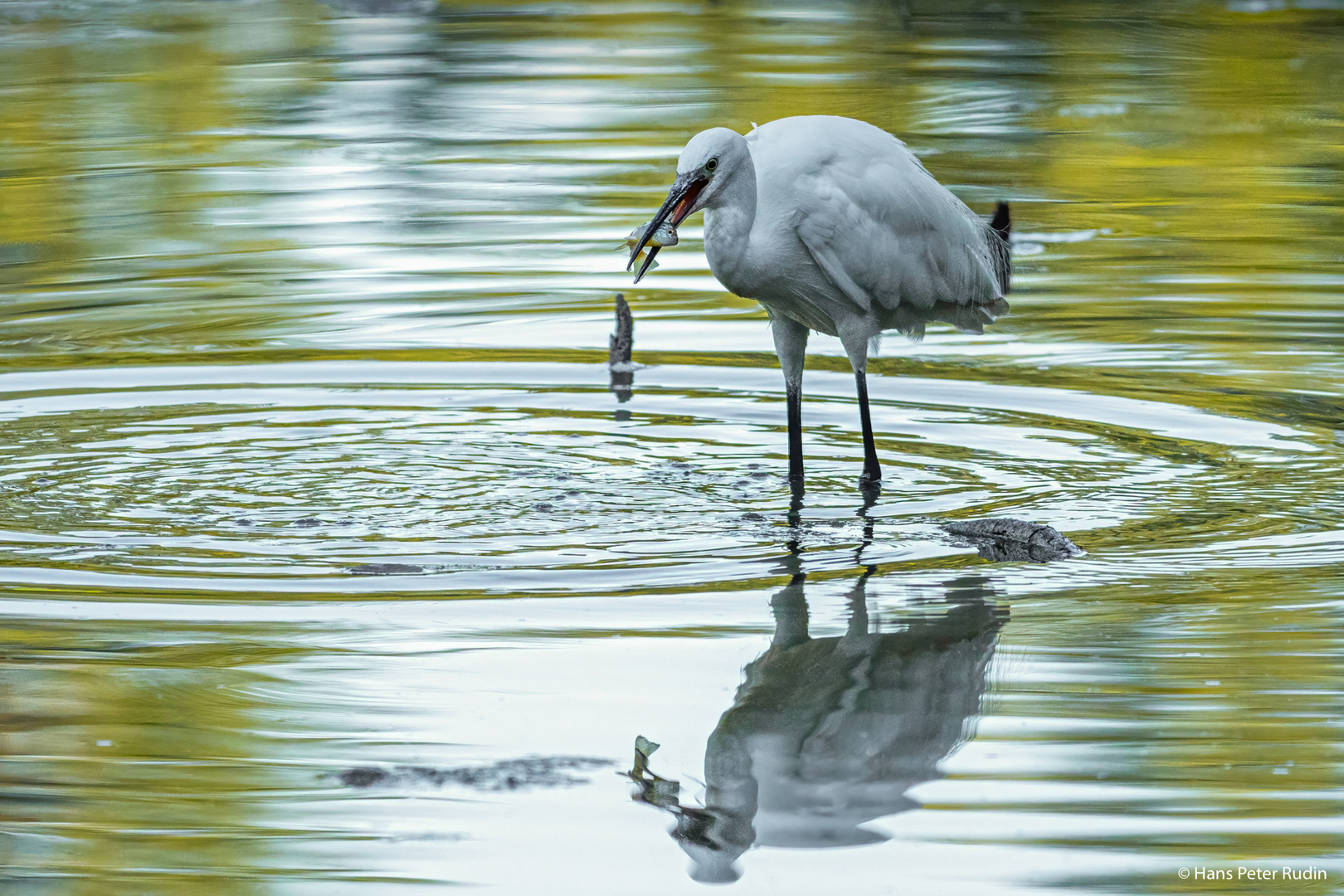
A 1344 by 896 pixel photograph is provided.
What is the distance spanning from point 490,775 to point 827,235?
335 centimetres

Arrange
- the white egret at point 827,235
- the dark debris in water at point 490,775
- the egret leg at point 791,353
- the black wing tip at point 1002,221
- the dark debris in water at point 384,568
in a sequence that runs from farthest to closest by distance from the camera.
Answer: the black wing tip at point 1002,221
the egret leg at point 791,353
the white egret at point 827,235
the dark debris in water at point 384,568
the dark debris in water at point 490,775

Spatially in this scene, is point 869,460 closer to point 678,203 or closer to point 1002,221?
point 678,203

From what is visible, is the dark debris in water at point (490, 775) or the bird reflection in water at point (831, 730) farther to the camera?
the dark debris in water at point (490, 775)

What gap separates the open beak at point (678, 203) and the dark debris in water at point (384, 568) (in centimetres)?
128

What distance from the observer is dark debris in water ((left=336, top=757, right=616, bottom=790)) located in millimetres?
4676

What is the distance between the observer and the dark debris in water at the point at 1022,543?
21.3 feet

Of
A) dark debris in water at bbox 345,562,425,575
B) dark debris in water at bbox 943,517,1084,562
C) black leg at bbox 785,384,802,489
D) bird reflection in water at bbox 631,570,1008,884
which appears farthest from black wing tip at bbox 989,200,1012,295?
dark debris in water at bbox 345,562,425,575

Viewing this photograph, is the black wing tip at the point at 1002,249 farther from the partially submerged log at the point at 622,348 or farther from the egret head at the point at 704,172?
the egret head at the point at 704,172

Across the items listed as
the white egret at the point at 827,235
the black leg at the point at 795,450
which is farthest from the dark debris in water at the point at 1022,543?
the black leg at the point at 795,450

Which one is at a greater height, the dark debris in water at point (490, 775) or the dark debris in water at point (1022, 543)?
the dark debris in water at point (490, 775)

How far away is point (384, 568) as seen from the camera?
6.38 meters
